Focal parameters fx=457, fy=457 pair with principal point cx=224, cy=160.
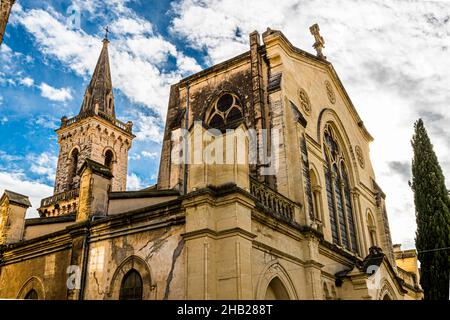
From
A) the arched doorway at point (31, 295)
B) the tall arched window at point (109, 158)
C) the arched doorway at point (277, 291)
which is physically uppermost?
the tall arched window at point (109, 158)

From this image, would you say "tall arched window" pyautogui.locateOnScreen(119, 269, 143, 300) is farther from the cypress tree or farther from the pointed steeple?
the pointed steeple

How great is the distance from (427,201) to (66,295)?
15092 mm

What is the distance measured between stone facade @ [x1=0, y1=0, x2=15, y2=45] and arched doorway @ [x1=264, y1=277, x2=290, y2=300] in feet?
36.0

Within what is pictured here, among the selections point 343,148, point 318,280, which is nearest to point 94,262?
point 318,280

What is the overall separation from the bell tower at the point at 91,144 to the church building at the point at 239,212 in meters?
19.6

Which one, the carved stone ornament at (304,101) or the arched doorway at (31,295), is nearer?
the arched doorway at (31,295)

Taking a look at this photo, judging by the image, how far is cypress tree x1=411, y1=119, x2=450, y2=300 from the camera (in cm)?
1881

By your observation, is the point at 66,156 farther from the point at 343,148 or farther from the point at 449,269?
Result: the point at 449,269

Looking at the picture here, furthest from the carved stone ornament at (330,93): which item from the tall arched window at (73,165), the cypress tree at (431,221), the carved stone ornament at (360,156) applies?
the tall arched window at (73,165)

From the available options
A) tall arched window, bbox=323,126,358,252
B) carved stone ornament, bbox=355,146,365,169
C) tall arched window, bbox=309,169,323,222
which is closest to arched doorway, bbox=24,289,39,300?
tall arched window, bbox=309,169,323,222

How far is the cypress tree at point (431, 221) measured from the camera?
61.7 feet

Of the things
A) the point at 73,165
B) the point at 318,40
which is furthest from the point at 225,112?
the point at 73,165

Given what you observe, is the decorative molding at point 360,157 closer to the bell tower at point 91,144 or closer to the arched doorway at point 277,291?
the arched doorway at point 277,291

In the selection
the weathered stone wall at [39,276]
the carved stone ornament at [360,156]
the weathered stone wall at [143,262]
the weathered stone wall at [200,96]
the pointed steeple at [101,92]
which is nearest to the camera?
the weathered stone wall at [143,262]
